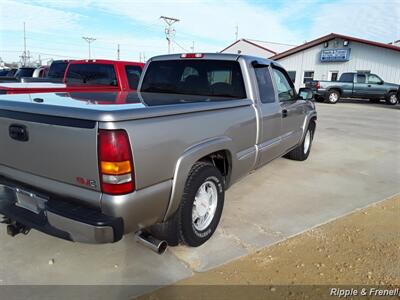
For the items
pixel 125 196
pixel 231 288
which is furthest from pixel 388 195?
pixel 125 196

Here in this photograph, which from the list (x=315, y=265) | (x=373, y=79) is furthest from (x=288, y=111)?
(x=373, y=79)

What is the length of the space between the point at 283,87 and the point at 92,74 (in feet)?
14.6

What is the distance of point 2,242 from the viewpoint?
11.1 feet

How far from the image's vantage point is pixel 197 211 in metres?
3.38

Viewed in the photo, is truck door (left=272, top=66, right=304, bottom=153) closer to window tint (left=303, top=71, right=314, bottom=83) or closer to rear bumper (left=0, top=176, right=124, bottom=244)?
rear bumper (left=0, top=176, right=124, bottom=244)

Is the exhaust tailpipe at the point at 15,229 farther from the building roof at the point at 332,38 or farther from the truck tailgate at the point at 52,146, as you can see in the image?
the building roof at the point at 332,38

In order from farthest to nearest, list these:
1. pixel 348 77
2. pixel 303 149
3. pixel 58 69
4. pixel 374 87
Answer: pixel 348 77, pixel 374 87, pixel 58 69, pixel 303 149

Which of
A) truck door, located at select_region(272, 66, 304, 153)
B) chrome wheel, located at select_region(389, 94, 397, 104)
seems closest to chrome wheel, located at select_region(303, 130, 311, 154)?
truck door, located at select_region(272, 66, 304, 153)

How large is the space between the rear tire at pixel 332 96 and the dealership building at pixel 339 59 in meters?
5.83

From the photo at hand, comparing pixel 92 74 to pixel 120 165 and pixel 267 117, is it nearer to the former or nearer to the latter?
pixel 267 117

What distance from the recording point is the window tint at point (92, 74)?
24.4 ft

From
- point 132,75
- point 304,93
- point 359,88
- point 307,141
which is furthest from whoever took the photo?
point 359,88

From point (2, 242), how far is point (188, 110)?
7.38 feet

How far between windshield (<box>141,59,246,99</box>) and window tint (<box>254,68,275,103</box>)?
0.33 m
